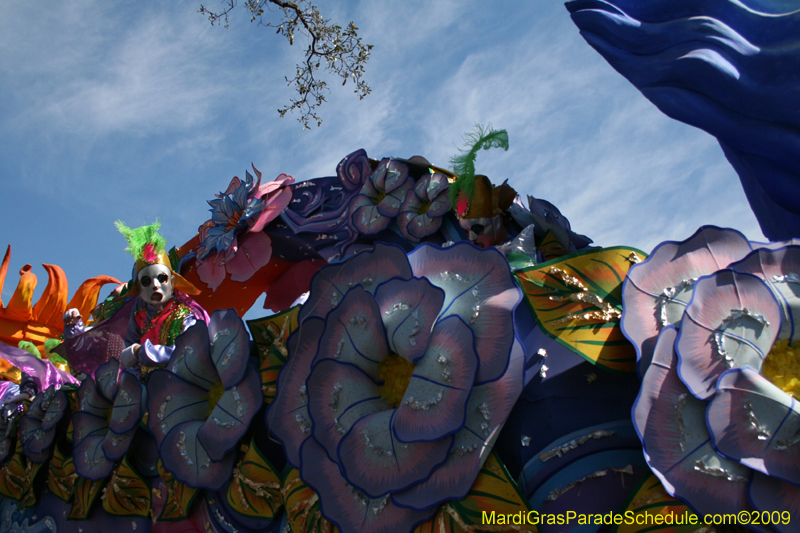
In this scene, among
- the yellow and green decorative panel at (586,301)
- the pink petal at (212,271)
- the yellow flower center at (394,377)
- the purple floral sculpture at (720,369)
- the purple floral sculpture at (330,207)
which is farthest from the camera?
the pink petal at (212,271)

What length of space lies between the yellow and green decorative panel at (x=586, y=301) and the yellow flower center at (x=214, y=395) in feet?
4.54

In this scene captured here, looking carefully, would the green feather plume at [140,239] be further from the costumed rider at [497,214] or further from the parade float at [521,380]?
the costumed rider at [497,214]

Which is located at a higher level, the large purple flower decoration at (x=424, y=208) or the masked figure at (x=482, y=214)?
the large purple flower decoration at (x=424, y=208)

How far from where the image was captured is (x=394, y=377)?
2.02 metres

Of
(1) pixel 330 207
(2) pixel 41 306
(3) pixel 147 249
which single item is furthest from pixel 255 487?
(2) pixel 41 306

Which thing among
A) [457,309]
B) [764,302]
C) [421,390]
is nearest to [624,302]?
[764,302]

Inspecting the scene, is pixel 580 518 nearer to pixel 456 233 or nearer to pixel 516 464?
pixel 516 464

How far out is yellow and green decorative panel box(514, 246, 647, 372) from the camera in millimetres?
1747

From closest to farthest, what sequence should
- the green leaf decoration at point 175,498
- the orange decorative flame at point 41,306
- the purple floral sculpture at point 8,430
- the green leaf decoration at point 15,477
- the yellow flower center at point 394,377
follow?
the yellow flower center at point 394,377 < the green leaf decoration at point 175,498 < the green leaf decoration at point 15,477 < the purple floral sculpture at point 8,430 < the orange decorative flame at point 41,306

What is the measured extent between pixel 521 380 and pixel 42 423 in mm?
3091

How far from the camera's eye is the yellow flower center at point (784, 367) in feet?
5.17

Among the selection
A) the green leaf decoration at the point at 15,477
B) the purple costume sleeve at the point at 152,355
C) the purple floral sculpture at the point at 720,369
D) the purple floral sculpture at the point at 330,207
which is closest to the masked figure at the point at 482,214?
the purple floral sculpture at the point at 330,207

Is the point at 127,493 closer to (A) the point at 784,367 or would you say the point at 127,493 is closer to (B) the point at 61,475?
(B) the point at 61,475

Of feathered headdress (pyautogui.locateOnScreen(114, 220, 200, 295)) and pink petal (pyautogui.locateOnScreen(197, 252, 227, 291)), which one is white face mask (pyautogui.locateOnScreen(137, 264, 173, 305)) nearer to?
feathered headdress (pyautogui.locateOnScreen(114, 220, 200, 295))
